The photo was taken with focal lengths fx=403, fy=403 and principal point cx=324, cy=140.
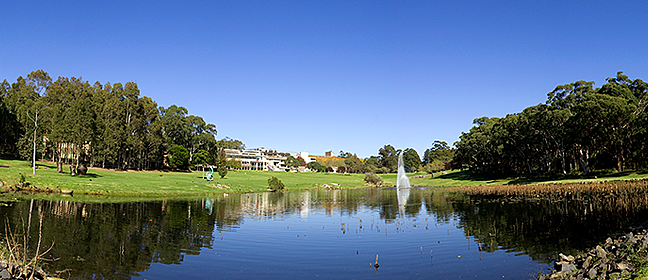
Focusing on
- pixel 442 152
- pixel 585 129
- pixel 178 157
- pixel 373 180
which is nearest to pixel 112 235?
pixel 585 129

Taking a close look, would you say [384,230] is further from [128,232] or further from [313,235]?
[128,232]

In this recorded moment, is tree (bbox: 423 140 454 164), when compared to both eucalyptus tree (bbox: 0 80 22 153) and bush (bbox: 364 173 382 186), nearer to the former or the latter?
bush (bbox: 364 173 382 186)

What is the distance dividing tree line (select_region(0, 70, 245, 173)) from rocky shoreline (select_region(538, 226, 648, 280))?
210 feet

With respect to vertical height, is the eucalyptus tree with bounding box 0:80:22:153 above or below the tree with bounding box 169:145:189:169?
above

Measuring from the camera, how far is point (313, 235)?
2447cm

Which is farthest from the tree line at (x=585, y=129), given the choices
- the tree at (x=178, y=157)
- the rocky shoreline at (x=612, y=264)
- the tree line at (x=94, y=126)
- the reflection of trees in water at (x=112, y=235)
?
the tree at (x=178, y=157)

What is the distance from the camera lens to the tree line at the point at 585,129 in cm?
5784

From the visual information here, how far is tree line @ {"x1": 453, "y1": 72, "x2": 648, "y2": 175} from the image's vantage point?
5784cm

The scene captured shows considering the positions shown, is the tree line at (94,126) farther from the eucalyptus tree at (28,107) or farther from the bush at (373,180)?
the bush at (373,180)

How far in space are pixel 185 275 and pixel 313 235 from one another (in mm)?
10972

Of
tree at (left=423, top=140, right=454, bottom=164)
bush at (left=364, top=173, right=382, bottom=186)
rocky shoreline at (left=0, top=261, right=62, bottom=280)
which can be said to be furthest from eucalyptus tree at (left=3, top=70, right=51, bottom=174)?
tree at (left=423, top=140, right=454, bottom=164)

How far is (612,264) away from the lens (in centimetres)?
1213

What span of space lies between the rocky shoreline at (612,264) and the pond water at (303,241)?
4.14 feet

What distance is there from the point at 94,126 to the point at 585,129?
250 feet
